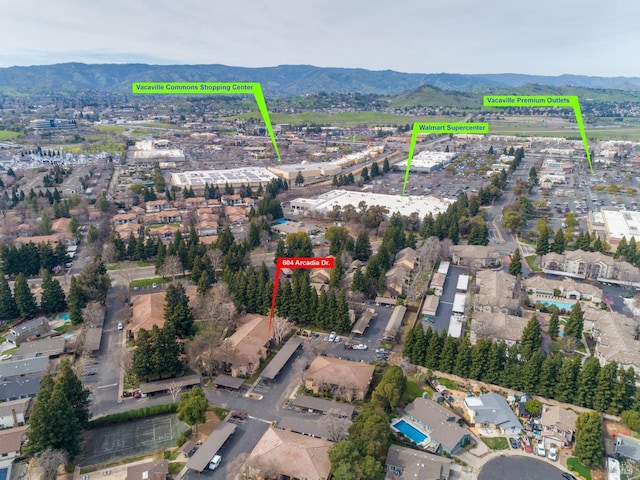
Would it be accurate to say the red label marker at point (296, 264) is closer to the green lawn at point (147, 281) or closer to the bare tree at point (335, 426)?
the bare tree at point (335, 426)

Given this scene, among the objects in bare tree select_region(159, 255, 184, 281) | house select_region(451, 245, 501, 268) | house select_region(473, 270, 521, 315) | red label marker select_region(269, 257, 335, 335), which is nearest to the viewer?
red label marker select_region(269, 257, 335, 335)

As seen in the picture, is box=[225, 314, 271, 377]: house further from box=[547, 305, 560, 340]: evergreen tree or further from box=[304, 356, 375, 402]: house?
box=[547, 305, 560, 340]: evergreen tree

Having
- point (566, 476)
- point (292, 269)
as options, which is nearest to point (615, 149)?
point (292, 269)

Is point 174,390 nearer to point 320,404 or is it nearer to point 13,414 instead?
point 13,414

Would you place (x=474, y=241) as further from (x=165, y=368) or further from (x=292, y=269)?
(x=165, y=368)

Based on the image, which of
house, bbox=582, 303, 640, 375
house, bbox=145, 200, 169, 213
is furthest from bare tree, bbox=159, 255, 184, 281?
house, bbox=582, 303, 640, 375

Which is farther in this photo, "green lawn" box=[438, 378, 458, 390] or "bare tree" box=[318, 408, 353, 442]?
Result: "green lawn" box=[438, 378, 458, 390]

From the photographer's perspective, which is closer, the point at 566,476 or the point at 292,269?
the point at 566,476
